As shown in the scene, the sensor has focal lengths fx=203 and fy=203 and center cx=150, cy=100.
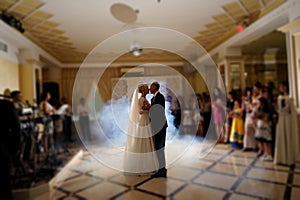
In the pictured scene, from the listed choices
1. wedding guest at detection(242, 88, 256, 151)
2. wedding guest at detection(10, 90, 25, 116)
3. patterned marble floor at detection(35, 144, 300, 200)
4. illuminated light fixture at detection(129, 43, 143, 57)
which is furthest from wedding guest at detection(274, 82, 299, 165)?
wedding guest at detection(10, 90, 25, 116)

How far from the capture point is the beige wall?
1.44m

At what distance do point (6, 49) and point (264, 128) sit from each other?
2365 mm

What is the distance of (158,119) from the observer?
34 centimetres

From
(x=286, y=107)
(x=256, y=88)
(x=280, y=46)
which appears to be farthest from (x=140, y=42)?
(x=280, y=46)

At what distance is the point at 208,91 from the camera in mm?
384

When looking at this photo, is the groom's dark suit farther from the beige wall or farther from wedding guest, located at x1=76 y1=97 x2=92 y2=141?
the beige wall

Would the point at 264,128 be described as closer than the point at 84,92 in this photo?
No

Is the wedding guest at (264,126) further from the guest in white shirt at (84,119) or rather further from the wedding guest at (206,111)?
the guest in white shirt at (84,119)

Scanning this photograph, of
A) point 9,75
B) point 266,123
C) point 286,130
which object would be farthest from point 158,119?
point 266,123

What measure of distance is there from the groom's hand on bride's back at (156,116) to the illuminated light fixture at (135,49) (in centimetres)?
11

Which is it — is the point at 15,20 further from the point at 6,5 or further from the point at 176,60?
the point at 176,60

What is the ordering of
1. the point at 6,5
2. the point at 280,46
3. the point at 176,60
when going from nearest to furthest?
1. the point at 176,60
2. the point at 6,5
3. the point at 280,46

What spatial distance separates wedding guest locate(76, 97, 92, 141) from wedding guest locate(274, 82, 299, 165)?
2012mm

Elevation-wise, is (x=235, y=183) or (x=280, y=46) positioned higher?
(x=280, y=46)
